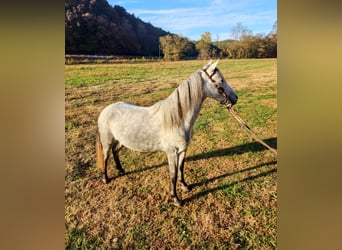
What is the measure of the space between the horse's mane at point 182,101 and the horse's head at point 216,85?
0.15 ft

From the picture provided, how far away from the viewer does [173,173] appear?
1672mm

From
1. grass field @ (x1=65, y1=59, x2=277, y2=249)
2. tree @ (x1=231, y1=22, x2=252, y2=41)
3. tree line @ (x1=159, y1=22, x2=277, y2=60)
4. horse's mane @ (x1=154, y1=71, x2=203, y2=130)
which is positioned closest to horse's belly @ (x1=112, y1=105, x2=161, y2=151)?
horse's mane @ (x1=154, y1=71, x2=203, y2=130)

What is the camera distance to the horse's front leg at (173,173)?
1.64 meters

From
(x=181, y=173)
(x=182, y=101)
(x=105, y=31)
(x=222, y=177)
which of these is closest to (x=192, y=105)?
(x=182, y=101)

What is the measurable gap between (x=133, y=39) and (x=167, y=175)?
1.07m

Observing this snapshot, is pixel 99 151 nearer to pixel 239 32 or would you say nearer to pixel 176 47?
pixel 176 47

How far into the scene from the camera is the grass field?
162 cm

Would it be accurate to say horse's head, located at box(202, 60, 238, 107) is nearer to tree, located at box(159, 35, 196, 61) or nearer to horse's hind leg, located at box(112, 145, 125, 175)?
tree, located at box(159, 35, 196, 61)

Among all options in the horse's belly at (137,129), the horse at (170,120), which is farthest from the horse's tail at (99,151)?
the horse's belly at (137,129)

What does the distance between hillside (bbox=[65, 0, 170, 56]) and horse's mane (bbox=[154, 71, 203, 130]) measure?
0.48 m

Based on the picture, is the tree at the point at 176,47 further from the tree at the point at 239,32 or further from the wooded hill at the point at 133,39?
the tree at the point at 239,32
